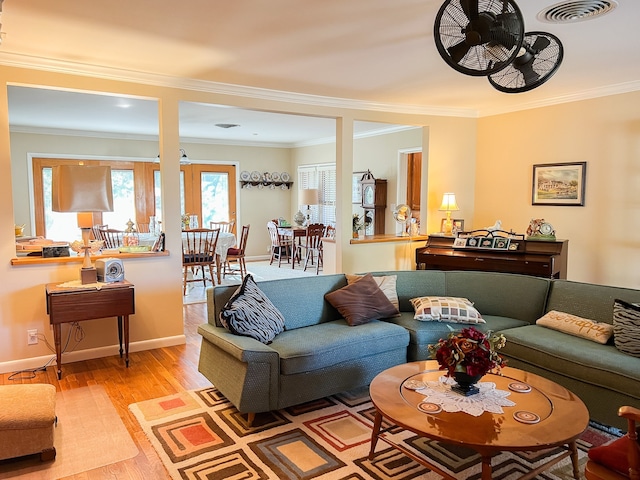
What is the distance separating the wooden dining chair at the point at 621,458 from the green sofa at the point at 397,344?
38.4 inches

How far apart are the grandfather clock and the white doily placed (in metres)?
5.40

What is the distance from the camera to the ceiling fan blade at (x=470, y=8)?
1918 mm

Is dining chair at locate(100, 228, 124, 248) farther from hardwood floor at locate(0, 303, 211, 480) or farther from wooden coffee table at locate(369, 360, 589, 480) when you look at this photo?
wooden coffee table at locate(369, 360, 589, 480)

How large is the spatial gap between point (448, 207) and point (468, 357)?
3529 millimetres

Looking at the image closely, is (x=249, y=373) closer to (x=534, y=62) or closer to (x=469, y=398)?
(x=469, y=398)

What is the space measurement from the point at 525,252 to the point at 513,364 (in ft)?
5.85

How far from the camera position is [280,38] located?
321cm

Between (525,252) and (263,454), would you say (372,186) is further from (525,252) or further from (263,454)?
(263,454)

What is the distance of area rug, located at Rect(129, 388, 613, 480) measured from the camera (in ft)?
7.72

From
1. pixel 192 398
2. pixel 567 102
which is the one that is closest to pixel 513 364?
pixel 192 398

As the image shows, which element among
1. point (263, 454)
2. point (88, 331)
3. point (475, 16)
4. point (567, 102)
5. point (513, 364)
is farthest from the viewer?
point (567, 102)

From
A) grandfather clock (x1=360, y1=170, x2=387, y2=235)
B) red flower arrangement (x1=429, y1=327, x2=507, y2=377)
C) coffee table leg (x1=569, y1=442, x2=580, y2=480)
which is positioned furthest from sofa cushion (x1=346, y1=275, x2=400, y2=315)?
grandfather clock (x1=360, y1=170, x2=387, y2=235)

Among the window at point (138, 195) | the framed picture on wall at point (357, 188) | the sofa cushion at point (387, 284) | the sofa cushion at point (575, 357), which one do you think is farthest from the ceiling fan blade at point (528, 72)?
the window at point (138, 195)

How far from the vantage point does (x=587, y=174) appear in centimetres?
488
